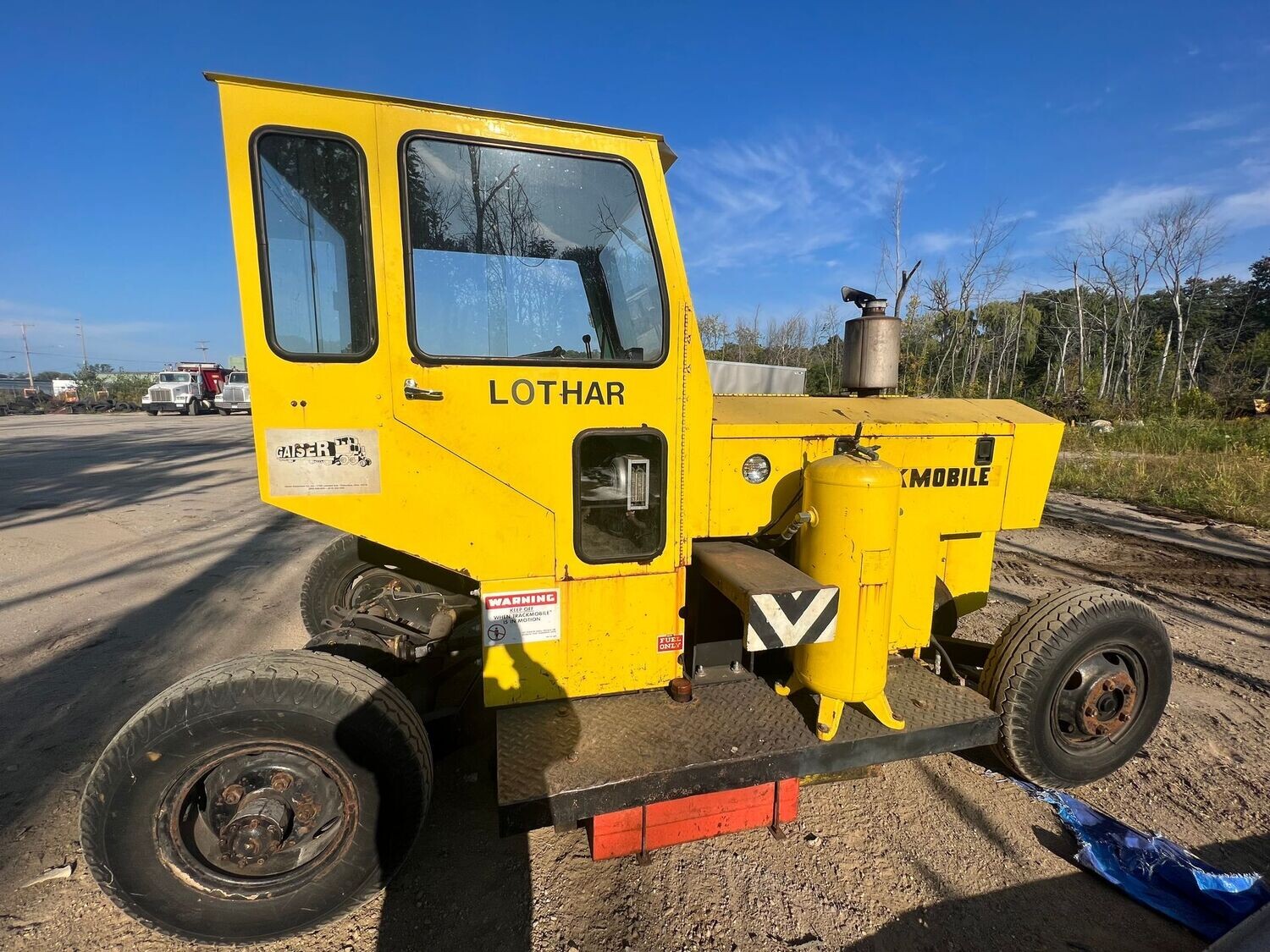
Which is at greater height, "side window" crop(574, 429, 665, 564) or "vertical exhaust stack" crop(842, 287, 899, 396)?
"vertical exhaust stack" crop(842, 287, 899, 396)

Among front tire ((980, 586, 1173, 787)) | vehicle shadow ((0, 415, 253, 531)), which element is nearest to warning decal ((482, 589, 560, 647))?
front tire ((980, 586, 1173, 787))

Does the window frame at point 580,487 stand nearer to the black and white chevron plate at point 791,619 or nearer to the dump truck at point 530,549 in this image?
the dump truck at point 530,549

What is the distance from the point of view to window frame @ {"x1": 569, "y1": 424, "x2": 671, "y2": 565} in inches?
90.6

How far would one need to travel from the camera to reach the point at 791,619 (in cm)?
215

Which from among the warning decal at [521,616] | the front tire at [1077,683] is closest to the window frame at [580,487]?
the warning decal at [521,616]

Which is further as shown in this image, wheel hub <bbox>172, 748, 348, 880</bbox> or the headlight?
the headlight

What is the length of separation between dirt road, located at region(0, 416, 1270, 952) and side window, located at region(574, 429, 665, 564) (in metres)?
1.42

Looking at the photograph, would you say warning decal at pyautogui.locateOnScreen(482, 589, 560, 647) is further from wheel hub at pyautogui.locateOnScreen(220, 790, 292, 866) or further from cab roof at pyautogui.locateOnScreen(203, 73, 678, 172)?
cab roof at pyautogui.locateOnScreen(203, 73, 678, 172)

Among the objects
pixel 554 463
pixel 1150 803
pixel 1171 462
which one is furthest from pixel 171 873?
pixel 1171 462

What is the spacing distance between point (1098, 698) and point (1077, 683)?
130 millimetres

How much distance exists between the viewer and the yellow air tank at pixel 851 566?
2.24m

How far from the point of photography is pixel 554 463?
2287mm

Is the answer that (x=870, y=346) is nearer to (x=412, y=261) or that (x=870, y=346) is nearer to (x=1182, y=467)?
(x=412, y=261)

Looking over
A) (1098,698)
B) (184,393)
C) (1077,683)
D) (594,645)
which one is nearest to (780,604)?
(594,645)
